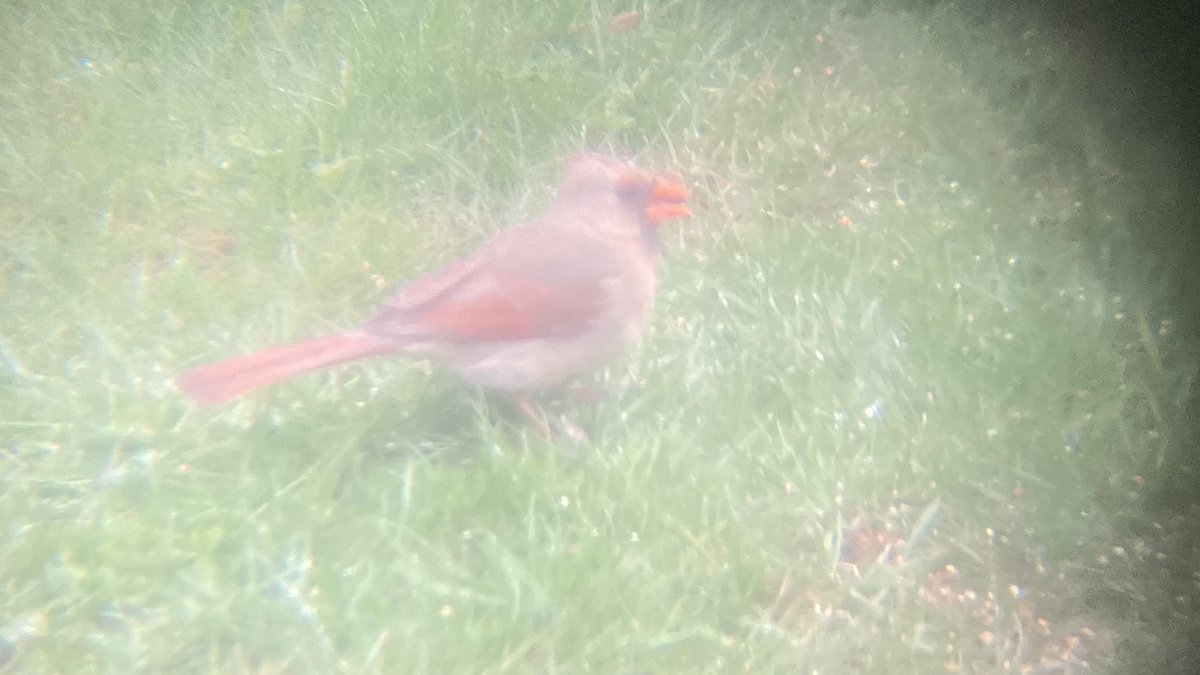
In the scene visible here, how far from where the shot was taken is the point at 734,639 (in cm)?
238

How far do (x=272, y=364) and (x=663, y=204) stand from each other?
1341 mm

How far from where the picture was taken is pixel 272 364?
8.87 feet

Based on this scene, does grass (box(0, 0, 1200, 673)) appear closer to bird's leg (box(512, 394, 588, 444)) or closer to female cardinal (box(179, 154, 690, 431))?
bird's leg (box(512, 394, 588, 444))

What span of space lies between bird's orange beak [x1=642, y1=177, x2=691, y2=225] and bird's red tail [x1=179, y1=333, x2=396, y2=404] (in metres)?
0.97

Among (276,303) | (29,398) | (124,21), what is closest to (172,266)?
(276,303)

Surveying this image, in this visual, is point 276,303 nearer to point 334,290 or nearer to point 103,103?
point 334,290

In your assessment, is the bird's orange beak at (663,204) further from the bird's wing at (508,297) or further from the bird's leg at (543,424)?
the bird's leg at (543,424)

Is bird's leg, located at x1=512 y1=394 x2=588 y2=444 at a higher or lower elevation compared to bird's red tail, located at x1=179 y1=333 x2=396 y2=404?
lower

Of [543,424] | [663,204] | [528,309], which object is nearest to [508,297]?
[528,309]

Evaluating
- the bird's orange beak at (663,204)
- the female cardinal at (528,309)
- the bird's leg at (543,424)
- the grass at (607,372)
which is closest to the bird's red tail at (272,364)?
the female cardinal at (528,309)

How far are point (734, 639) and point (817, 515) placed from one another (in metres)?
0.48

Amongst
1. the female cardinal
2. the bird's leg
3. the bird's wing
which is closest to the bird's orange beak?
the female cardinal

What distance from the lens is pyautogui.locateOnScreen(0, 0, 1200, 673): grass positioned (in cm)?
239

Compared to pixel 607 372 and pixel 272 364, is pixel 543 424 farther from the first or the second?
pixel 272 364
